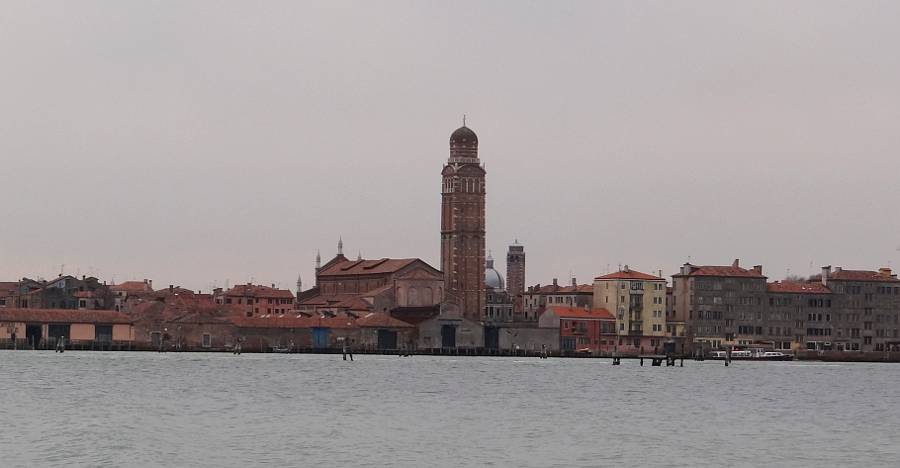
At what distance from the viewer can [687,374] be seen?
114500 millimetres

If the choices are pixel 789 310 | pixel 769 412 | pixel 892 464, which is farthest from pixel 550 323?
pixel 892 464

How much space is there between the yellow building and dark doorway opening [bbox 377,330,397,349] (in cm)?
2195

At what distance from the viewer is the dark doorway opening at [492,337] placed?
159750 mm

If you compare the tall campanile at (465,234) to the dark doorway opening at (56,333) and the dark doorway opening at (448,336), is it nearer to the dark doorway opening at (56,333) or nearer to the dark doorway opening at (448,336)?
the dark doorway opening at (448,336)

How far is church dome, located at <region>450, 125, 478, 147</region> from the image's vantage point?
171 metres

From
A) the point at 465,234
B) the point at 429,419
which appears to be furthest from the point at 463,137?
the point at 429,419

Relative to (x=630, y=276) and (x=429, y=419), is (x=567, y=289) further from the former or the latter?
(x=429, y=419)

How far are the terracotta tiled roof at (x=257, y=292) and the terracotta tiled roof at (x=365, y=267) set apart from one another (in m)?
4.25

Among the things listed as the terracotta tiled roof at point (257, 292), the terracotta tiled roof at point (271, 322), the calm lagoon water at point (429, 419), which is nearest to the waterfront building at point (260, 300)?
the terracotta tiled roof at point (257, 292)

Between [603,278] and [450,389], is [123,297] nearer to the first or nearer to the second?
[603,278]

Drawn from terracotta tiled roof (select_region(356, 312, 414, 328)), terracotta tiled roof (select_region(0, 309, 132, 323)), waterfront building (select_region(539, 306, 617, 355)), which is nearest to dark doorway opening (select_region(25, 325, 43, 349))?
terracotta tiled roof (select_region(0, 309, 132, 323))

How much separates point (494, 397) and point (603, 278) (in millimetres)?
89688

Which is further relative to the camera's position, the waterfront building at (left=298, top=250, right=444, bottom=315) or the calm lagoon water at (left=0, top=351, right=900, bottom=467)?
the waterfront building at (left=298, top=250, right=444, bottom=315)

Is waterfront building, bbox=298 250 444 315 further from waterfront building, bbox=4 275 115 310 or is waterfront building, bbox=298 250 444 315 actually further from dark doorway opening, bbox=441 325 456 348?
waterfront building, bbox=4 275 115 310
